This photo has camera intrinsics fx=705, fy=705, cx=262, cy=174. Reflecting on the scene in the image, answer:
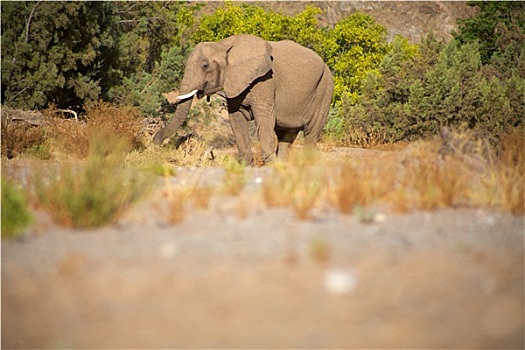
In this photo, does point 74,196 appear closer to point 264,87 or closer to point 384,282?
point 384,282

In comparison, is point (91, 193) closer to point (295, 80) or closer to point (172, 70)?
point (295, 80)

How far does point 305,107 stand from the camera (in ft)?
39.8

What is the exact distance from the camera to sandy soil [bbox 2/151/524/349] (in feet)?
13.4

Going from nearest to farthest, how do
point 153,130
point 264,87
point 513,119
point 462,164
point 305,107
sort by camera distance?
point 462,164 → point 264,87 → point 305,107 → point 153,130 → point 513,119

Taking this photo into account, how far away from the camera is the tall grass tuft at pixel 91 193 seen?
5.71 meters

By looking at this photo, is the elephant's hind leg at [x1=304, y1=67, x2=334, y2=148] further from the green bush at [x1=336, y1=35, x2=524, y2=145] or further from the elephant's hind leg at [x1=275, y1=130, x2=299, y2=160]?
the green bush at [x1=336, y1=35, x2=524, y2=145]

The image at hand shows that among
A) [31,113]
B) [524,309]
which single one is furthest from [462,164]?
[31,113]

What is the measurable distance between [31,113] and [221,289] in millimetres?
10587

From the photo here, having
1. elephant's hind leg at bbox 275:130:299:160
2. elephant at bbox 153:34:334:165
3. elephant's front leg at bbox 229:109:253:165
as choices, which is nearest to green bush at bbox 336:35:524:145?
elephant's hind leg at bbox 275:130:299:160

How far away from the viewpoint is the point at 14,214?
575 cm

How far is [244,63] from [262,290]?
262 inches

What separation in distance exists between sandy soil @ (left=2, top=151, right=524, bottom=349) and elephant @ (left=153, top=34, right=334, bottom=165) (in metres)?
5.38

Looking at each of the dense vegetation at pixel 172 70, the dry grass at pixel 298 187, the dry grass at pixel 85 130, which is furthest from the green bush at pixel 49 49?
the dry grass at pixel 298 187

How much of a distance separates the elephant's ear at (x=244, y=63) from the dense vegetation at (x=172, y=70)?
14.9ft
